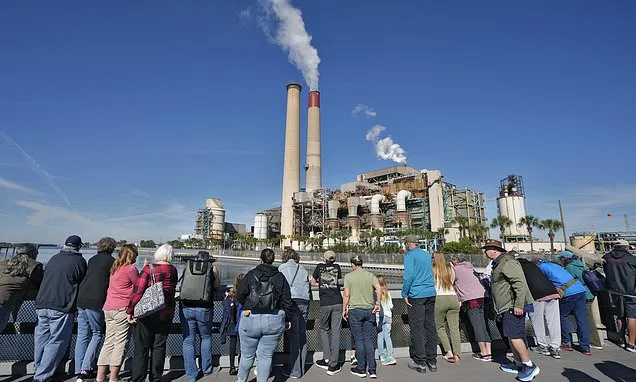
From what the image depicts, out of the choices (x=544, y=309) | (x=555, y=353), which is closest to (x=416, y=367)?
(x=555, y=353)

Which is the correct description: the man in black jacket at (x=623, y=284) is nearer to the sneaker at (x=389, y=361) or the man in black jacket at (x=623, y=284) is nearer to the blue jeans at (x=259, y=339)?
the sneaker at (x=389, y=361)

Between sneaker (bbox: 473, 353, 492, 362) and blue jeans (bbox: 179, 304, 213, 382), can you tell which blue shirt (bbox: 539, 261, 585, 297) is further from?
blue jeans (bbox: 179, 304, 213, 382)

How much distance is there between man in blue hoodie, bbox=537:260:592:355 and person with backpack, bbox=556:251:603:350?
339 mm

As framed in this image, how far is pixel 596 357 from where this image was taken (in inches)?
233

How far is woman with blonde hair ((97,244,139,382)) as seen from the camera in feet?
14.5

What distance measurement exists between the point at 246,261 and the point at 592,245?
66.9m

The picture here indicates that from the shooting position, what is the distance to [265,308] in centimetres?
420

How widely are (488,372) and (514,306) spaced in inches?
46.6

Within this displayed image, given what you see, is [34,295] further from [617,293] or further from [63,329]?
[617,293]

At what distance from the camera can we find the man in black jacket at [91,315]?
15.5ft

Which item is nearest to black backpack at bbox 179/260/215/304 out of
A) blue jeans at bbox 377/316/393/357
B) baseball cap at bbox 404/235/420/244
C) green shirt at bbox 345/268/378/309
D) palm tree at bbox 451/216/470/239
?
green shirt at bbox 345/268/378/309

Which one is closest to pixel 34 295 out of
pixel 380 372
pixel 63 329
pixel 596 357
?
pixel 63 329

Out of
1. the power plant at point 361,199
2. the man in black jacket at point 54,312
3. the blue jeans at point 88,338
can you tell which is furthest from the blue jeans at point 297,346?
the power plant at point 361,199

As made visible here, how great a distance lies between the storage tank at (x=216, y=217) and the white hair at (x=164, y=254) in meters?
110
